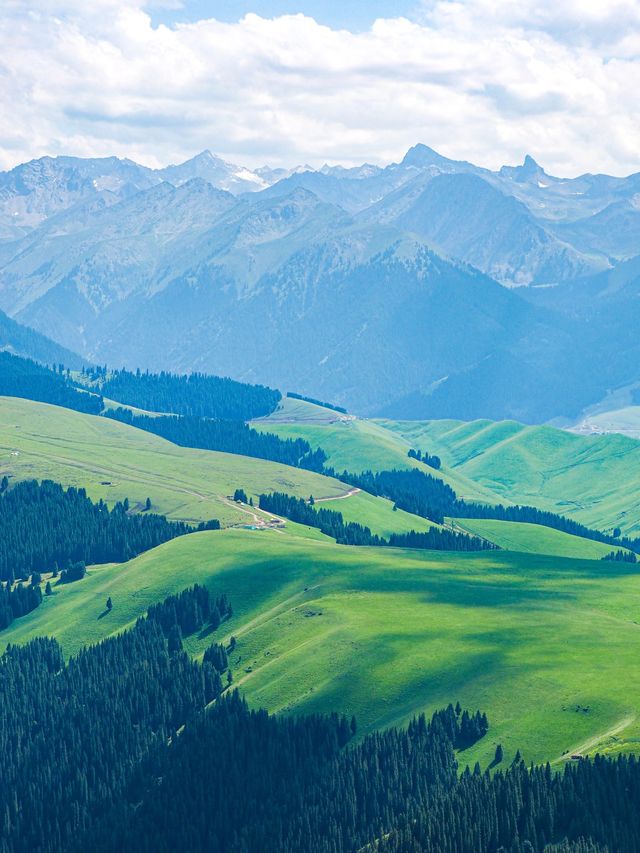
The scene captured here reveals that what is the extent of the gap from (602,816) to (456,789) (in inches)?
955

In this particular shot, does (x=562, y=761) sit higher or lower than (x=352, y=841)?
higher

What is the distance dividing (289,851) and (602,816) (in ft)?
147

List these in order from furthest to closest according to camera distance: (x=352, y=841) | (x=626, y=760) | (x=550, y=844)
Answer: (x=352, y=841) → (x=626, y=760) → (x=550, y=844)

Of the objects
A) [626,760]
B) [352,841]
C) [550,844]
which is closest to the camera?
[550,844]

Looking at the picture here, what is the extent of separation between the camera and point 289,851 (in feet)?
651

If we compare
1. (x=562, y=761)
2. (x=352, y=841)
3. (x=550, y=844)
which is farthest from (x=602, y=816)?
(x=352, y=841)

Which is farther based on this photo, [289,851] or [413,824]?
[289,851]

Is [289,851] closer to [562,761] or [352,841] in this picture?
[352,841]

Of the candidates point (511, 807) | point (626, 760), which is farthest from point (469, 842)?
point (626, 760)

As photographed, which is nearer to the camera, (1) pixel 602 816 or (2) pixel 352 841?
(1) pixel 602 816

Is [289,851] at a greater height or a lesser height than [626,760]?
lesser

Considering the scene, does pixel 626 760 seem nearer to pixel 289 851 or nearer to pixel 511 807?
pixel 511 807

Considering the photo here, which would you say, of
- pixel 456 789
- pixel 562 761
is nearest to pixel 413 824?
pixel 456 789

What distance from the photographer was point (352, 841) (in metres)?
198
